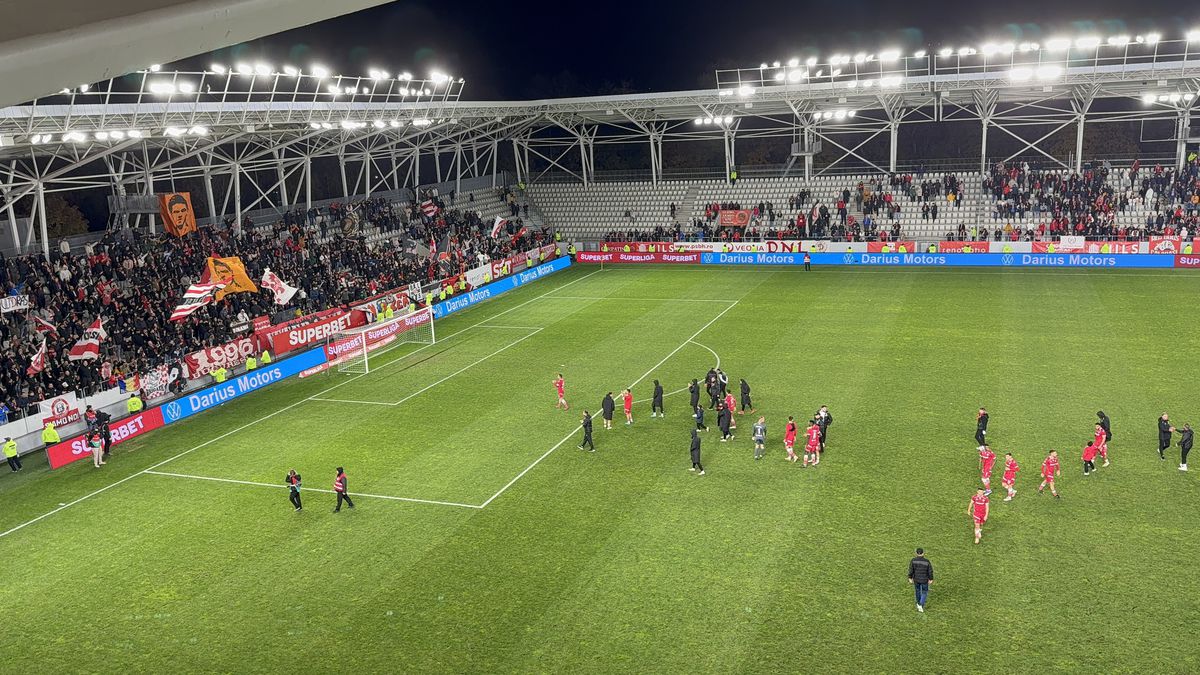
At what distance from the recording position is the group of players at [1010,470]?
55.6ft

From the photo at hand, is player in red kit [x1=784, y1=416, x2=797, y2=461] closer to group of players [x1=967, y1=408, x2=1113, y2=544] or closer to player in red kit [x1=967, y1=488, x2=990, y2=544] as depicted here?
group of players [x1=967, y1=408, x2=1113, y2=544]

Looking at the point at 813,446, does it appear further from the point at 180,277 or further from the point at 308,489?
the point at 180,277

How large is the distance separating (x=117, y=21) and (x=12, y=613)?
18.0 meters

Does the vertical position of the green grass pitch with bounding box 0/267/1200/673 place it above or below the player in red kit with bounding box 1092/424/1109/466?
below

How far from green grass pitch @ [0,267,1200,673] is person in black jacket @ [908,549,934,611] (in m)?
0.30

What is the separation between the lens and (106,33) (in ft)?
8.50

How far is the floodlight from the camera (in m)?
48.1

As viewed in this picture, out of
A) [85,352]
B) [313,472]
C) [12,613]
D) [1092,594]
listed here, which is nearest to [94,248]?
[85,352]

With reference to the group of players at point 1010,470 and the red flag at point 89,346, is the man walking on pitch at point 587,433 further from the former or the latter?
the red flag at point 89,346

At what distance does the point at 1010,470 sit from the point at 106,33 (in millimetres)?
19371

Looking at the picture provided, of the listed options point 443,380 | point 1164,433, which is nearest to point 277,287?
point 443,380

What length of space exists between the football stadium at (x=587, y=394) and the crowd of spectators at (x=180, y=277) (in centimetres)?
23

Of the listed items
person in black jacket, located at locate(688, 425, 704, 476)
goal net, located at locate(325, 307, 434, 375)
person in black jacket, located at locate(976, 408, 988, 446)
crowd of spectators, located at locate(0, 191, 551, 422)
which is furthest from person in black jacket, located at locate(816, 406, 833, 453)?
crowd of spectators, located at locate(0, 191, 551, 422)

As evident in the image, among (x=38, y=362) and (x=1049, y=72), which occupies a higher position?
(x=1049, y=72)
